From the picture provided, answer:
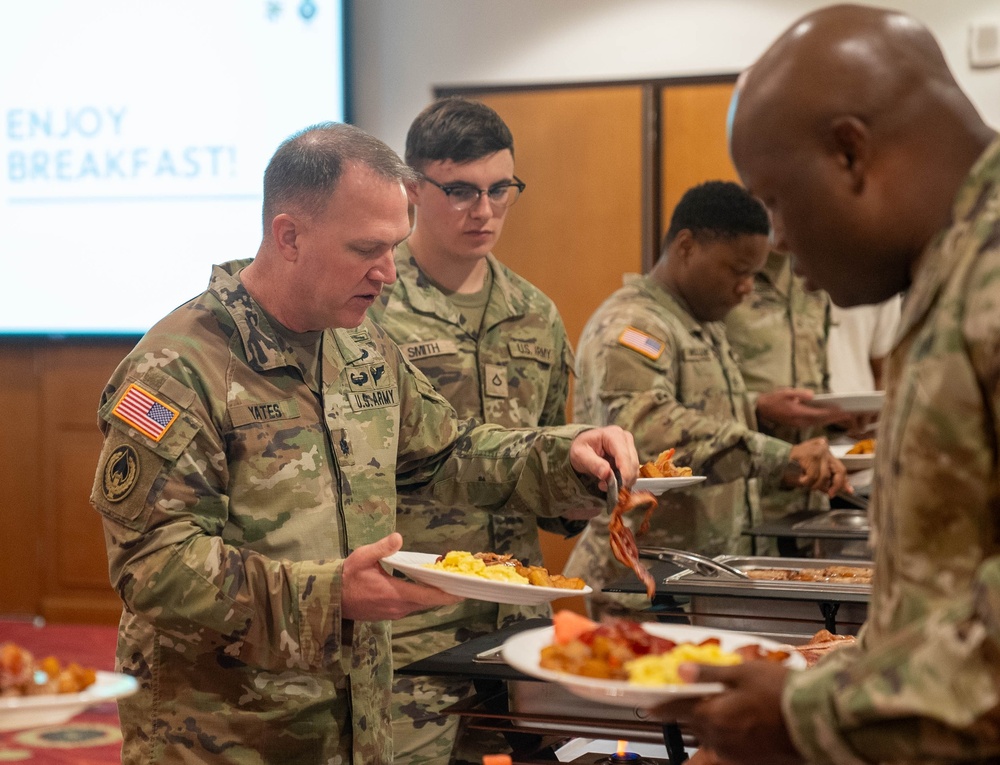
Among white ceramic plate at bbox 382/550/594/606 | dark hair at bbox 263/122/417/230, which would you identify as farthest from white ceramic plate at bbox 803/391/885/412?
white ceramic plate at bbox 382/550/594/606

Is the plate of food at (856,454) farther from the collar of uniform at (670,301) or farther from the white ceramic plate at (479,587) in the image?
the white ceramic plate at (479,587)

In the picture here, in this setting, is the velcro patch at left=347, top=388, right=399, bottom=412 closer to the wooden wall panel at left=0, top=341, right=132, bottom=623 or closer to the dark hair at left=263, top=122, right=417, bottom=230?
the dark hair at left=263, top=122, right=417, bottom=230

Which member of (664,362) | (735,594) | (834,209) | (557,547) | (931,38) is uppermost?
(931,38)

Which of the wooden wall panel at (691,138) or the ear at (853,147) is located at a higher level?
the wooden wall panel at (691,138)

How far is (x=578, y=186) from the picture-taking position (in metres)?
5.25

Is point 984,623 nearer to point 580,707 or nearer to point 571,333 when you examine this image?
point 580,707

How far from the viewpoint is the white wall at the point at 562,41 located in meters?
4.88

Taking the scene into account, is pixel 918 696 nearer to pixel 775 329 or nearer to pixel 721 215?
pixel 721 215

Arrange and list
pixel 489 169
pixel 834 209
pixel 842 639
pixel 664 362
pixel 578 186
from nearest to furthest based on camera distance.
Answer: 1. pixel 834 209
2. pixel 842 639
3. pixel 489 169
4. pixel 664 362
5. pixel 578 186

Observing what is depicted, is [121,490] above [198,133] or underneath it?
underneath

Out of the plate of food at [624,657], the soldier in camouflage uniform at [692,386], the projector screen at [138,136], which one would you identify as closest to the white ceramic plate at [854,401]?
the soldier in camouflage uniform at [692,386]

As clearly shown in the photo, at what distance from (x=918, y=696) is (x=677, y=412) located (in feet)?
6.66

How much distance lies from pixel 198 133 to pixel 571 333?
6.17ft

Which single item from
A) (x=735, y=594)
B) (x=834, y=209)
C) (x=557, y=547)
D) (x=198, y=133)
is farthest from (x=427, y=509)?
(x=198, y=133)
